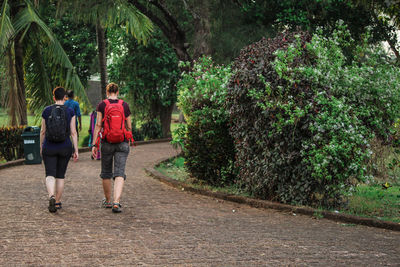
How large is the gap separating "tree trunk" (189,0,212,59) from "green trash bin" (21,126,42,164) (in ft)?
17.6

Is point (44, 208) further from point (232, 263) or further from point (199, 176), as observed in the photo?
point (232, 263)

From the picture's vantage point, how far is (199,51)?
55.7 feet

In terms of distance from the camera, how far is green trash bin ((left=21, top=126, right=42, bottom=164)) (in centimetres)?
1491

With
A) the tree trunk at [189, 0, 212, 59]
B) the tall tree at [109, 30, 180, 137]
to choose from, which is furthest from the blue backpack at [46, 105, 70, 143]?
the tall tree at [109, 30, 180, 137]

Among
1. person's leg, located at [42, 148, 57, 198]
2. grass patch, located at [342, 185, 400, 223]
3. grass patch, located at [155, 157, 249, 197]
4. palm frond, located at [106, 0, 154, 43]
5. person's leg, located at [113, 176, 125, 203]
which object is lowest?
grass patch, located at [342, 185, 400, 223]

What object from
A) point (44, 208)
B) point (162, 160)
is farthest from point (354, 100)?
point (162, 160)

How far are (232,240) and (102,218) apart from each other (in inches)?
85.5

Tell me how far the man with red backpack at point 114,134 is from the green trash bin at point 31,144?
279 inches

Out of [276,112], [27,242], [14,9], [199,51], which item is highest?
[14,9]

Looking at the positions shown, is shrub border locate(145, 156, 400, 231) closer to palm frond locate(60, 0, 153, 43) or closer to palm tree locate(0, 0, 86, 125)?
palm frond locate(60, 0, 153, 43)

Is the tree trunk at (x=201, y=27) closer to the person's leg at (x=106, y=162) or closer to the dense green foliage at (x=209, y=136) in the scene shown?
the dense green foliage at (x=209, y=136)

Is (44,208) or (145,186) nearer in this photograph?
(44,208)

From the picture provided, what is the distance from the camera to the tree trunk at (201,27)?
16.9 meters

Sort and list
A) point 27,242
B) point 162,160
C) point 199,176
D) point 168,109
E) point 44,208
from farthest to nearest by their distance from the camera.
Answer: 1. point 168,109
2. point 162,160
3. point 199,176
4. point 44,208
5. point 27,242
